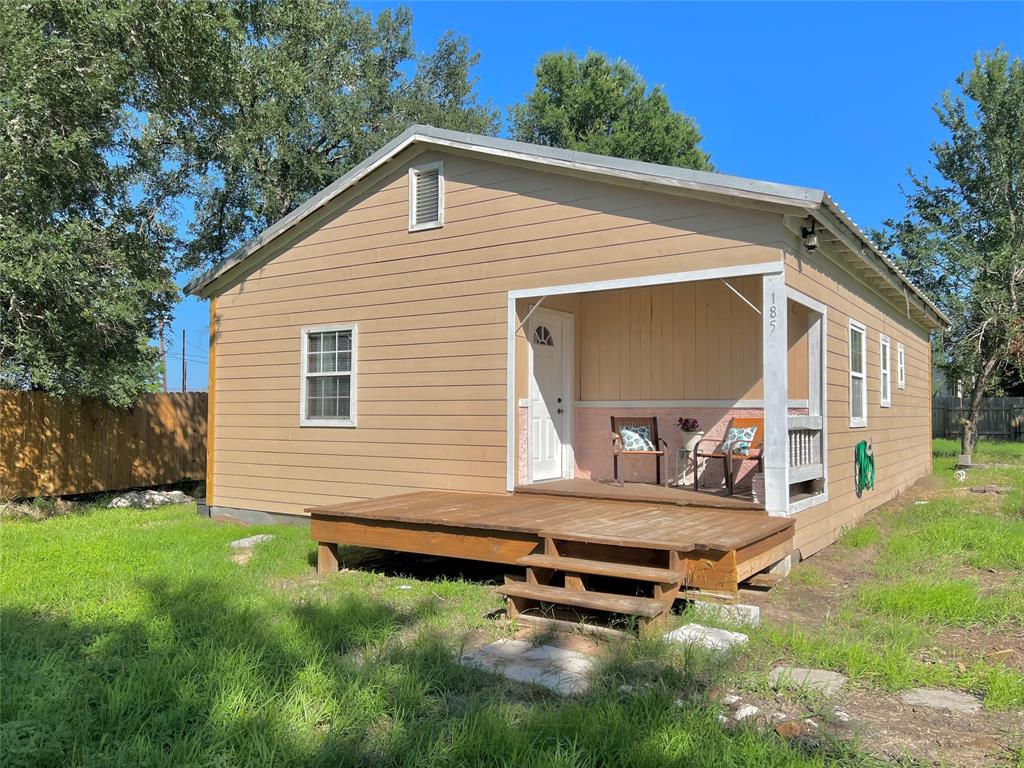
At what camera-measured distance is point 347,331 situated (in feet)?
29.0

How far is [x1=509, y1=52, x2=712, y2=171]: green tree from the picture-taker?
2394cm

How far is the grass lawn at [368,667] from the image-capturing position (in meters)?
2.91

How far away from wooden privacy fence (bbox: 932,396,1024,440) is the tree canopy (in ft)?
76.7

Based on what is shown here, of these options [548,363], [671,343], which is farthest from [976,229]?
[548,363]

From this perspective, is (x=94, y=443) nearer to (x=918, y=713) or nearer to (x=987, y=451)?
(x=918, y=713)

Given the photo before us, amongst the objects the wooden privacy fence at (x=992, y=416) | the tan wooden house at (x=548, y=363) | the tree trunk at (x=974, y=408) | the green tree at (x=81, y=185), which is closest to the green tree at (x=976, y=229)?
the tree trunk at (x=974, y=408)

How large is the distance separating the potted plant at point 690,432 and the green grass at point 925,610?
1826mm

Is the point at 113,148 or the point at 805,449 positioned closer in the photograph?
the point at 805,449

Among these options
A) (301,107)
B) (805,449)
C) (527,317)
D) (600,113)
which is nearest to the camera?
(805,449)

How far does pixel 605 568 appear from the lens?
4828mm

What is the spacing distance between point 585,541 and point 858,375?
5.34m

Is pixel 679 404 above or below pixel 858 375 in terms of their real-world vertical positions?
below

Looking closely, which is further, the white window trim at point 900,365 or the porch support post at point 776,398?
the white window trim at point 900,365

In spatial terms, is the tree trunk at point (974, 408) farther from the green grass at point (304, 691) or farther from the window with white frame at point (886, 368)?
the green grass at point (304, 691)
